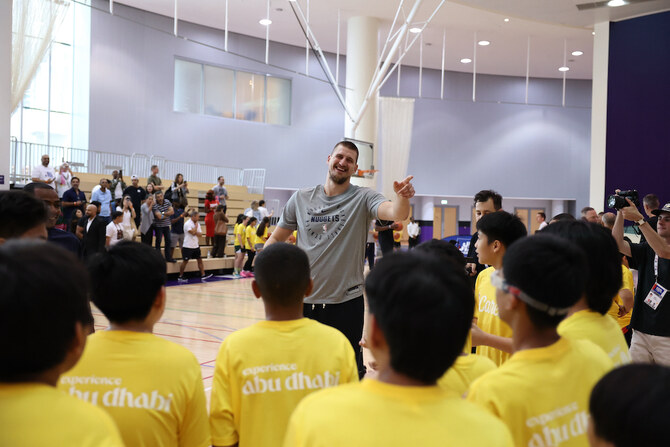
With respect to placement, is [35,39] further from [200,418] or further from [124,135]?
[200,418]

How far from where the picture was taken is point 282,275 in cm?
213

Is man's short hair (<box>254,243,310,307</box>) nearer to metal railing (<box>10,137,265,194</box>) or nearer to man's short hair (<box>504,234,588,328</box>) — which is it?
man's short hair (<box>504,234,588,328</box>)

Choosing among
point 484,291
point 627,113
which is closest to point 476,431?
point 484,291

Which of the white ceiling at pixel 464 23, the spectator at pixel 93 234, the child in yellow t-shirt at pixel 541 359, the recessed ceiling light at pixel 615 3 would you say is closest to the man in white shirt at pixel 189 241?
the spectator at pixel 93 234

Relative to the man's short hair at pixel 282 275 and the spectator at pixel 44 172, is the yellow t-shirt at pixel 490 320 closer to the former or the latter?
the man's short hair at pixel 282 275

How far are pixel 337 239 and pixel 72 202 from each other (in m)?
10.9

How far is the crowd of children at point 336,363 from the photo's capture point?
1126 millimetres

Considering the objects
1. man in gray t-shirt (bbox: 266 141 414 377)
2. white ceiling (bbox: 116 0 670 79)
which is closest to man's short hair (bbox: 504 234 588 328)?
man in gray t-shirt (bbox: 266 141 414 377)

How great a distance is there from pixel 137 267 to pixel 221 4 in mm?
18361

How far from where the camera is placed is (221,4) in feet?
60.7

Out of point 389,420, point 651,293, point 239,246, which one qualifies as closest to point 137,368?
point 389,420

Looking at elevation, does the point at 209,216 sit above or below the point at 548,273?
below

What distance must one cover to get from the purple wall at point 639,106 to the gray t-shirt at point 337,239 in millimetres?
11527

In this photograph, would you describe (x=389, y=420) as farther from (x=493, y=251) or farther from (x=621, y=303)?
(x=621, y=303)
